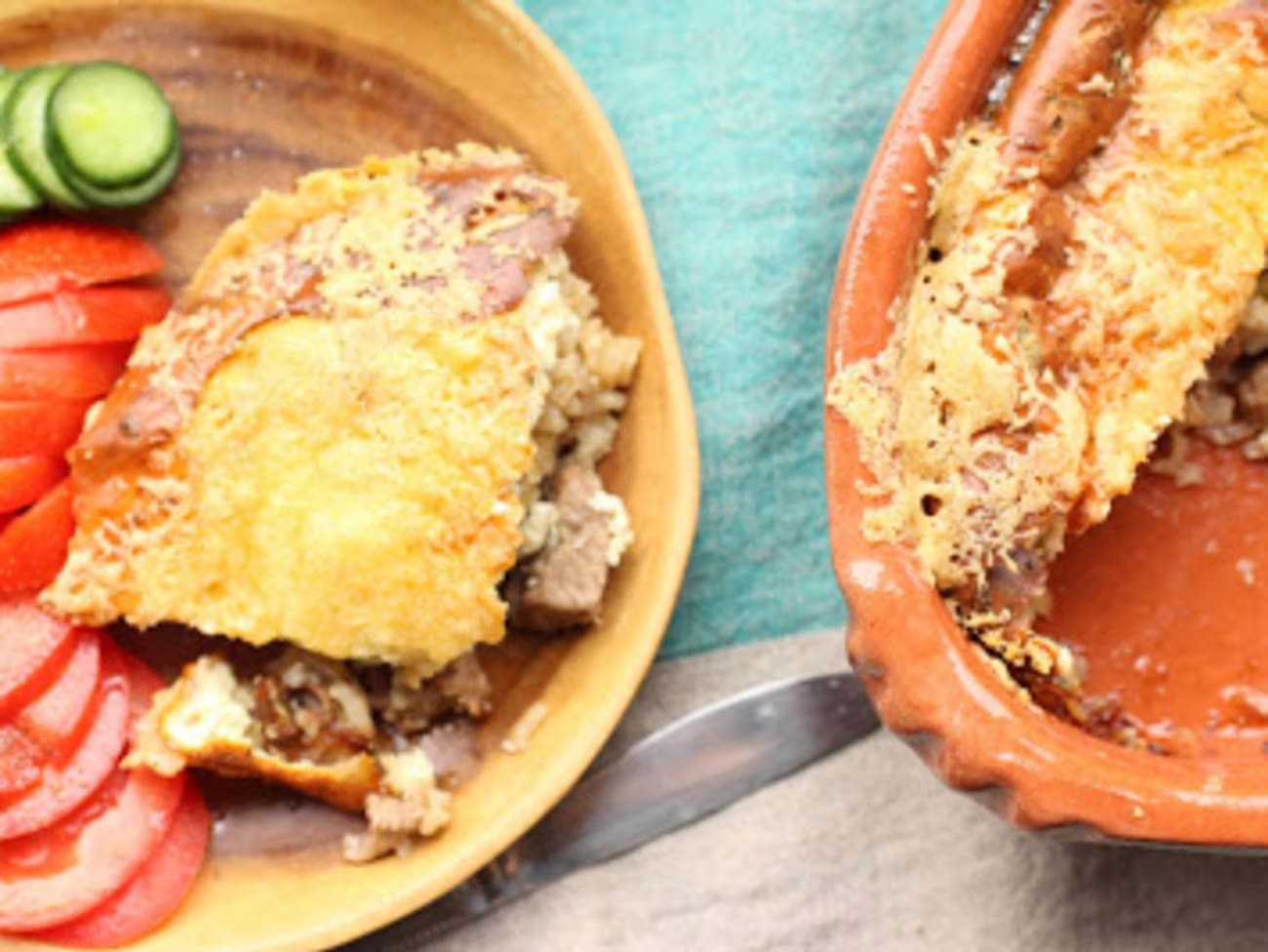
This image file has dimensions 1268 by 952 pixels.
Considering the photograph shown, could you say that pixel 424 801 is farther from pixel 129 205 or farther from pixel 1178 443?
pixel 1178 443

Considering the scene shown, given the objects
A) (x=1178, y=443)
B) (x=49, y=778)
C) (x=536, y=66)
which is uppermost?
(x=536, y=66)

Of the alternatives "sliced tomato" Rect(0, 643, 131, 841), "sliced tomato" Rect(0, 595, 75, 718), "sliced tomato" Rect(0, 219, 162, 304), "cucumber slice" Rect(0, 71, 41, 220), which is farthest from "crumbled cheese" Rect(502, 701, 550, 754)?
"cucumber slice" Rect(0, 71, 41, 220)

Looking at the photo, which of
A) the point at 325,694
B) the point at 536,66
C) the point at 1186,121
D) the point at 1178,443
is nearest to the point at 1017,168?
the point at 1186,121

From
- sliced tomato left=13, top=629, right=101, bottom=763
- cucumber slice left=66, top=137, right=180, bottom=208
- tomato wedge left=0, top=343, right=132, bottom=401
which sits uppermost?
cucumber slice left=66, top=137, right=180, bottom=208

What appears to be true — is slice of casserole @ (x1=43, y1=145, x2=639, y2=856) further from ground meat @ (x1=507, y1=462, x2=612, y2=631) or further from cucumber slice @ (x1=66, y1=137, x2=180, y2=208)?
cucumber slice @ (x1=66, y1=137, x2=180, y2=208)

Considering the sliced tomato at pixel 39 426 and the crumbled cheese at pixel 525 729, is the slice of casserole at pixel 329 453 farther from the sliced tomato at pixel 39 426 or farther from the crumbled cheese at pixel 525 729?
the crumbled cheese at pixel 525 729
